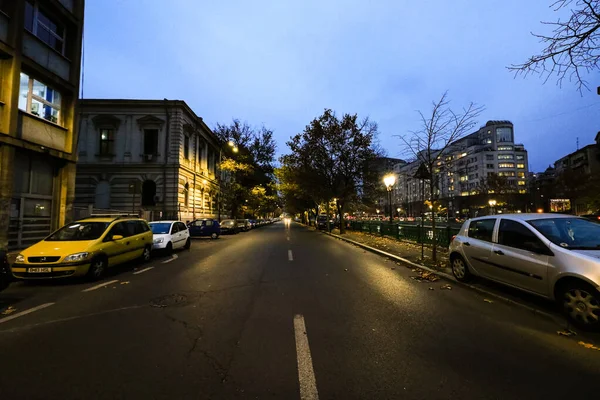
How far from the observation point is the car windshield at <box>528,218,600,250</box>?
16.9ft

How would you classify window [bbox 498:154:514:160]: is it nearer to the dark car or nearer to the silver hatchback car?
the dark car

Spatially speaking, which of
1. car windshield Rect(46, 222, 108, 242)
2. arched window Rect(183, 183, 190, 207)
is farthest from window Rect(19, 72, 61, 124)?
arched window Rect(183, 183, 190, 207)

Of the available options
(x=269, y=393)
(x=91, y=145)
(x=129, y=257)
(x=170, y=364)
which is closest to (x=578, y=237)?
(x=269, y=393)

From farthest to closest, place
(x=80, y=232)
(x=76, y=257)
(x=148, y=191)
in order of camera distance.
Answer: (x=148, y=191) → (x=80, y=232) → (x=76, y=257)

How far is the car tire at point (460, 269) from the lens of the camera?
7598 millimetres

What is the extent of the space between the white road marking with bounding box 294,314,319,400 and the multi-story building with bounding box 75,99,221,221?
28640mm

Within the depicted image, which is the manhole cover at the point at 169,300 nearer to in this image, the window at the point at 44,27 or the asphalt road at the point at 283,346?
the asphalt road at the point at 283,346

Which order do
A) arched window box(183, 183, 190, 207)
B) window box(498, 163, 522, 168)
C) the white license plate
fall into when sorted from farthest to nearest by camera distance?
window box(498, 163, 522, 168) → arched window box(183, 183, 190, 207) → the white license plate

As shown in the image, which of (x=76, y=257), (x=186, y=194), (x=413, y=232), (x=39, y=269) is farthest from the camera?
(x=186, y=194)

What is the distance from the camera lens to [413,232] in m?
17.7

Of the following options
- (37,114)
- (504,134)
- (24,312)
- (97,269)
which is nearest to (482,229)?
(24,312)

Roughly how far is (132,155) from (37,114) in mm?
18080

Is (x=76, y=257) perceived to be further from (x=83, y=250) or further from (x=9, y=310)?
(x=9, y=310)

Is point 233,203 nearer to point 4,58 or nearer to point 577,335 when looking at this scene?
point 4,58
